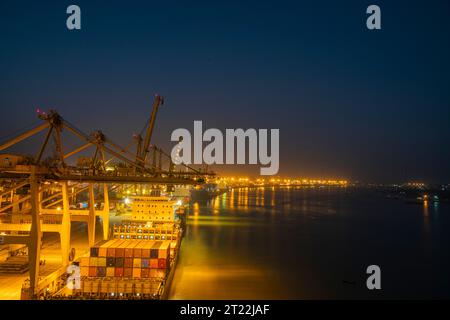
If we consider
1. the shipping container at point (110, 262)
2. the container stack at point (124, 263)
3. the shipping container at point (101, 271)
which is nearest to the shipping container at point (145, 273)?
the container stack at point (124, 263)

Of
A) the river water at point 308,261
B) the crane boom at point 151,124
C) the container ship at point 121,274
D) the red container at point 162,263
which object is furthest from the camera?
the crane boom at point 151,124

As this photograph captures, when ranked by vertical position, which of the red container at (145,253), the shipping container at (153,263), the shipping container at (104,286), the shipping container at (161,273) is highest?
the red container at (145,253)

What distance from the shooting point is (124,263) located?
1177 centimetres

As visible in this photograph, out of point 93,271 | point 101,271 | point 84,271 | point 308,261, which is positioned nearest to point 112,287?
point 101,271

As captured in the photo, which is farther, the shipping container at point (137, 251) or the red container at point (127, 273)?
the shipping container at point (137, 251)

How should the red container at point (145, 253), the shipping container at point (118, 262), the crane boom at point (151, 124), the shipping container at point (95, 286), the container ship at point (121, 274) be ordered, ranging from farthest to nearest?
the crane boom at point (151, 124), the red container at point (145, 253), the shipping container at point (118, 262), the shipping container at point (95, 286), the container ship at point (121, 274)

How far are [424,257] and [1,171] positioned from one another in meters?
23.2

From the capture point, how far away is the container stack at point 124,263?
1167cm

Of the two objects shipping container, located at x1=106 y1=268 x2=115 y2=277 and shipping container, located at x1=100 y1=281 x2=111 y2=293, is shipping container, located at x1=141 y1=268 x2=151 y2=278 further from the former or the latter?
shipping container, located at x1=100 y1=281 x2=111 y2=293

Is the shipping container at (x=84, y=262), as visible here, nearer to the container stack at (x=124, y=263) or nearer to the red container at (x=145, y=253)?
the container stack at (x=124, y=263)

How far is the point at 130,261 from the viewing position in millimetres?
11781
